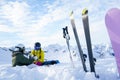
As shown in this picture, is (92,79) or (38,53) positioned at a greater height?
(38,53)

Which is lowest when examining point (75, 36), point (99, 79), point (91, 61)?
point (99, 79)

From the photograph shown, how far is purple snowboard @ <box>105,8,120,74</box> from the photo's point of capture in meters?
5.49

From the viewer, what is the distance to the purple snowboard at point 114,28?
549 centimetres

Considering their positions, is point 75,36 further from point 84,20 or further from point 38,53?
point 38,53

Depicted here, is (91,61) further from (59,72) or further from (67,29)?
(67,29)

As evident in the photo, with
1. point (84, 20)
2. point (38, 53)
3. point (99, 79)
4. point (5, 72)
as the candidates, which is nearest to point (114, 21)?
point (84, 20)

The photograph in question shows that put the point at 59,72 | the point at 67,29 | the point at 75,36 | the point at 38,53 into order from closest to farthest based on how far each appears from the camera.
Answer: the point at 59,72
the point at 75,36
the point at 67,29
the point at 38,53

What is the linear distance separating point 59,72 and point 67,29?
3.14 metres

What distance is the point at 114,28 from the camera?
5574mm

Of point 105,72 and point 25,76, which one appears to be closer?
point 25,76

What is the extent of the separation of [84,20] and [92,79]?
160cm

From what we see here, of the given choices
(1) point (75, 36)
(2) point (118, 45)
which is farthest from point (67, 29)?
(2) point (118, 45)

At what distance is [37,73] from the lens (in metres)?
6.42

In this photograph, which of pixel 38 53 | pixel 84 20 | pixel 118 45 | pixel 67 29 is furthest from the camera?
pixel 38 53
